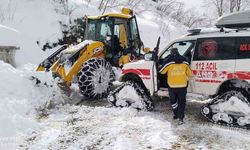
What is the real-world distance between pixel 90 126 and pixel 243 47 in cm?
375

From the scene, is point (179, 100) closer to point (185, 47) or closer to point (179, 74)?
point (179, 74)

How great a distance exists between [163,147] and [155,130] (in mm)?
1026

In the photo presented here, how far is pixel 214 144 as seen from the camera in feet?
22.8

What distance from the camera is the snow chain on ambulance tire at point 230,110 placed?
7785mm

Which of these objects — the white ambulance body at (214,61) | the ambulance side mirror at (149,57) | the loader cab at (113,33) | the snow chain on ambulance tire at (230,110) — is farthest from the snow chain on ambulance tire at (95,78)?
the snow chain on ambulance tire at (230,110)

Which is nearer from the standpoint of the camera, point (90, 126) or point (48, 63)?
point (90, 126)

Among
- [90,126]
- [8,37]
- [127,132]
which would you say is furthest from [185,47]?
[8,37]

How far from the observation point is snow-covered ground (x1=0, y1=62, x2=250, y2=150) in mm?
7008

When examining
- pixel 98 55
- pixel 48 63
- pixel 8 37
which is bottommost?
pixel 48 63

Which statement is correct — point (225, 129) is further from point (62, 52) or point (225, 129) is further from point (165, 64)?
point (62, 52)

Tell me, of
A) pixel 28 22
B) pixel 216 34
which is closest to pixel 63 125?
pixel 216 34

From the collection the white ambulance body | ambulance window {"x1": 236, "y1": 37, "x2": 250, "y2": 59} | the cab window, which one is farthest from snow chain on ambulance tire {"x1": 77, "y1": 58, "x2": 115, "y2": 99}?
ambulance window {"x1": 236, "y1": 37, "x2": 250, "y2": 59}

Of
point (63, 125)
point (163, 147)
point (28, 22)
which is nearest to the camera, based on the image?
point (163, 147)

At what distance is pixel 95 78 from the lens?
1042 centimetres
